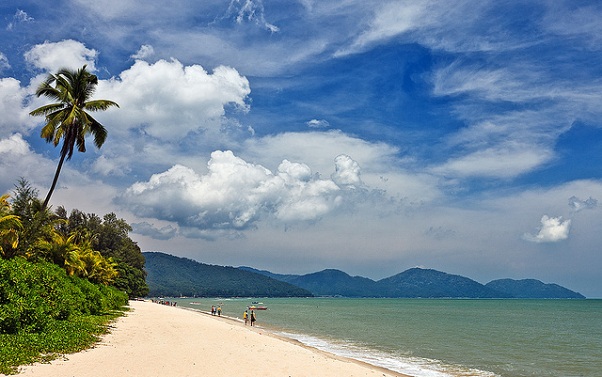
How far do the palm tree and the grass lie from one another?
48.2 feet

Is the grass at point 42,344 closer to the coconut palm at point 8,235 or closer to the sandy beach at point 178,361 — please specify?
the sandy beach at point 178,361

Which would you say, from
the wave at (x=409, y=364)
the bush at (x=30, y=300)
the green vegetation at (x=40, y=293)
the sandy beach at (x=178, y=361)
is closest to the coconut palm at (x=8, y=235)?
the green vegetation at (x=40, y=293)

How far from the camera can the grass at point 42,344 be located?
11.5 metres

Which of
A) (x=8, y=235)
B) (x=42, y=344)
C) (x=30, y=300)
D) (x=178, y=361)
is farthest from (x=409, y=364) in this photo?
(x=8, y=235)

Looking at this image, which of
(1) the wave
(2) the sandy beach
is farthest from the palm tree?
(1) the wave

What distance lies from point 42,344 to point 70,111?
19631 mm

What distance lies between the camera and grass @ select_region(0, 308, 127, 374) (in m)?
11.5

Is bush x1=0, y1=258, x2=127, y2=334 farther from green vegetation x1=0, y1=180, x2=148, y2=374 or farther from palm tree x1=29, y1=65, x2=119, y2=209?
palm tree x1=29, y1=65, x2=119, y2=209

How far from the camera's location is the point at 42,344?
45.0 ft

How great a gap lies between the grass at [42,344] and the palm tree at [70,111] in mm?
14680

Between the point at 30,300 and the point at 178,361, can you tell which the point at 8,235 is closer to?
the point at 30,300

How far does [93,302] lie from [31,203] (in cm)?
839

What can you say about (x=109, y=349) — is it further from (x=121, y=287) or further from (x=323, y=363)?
(x=121, y=287)

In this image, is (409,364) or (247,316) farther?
(247,316)
